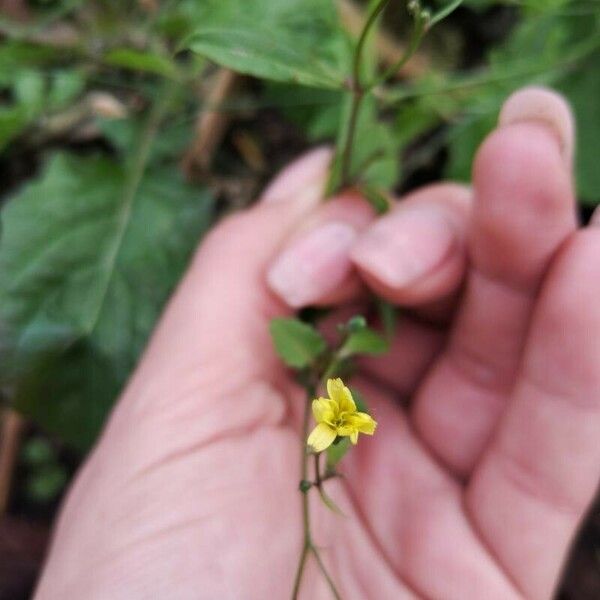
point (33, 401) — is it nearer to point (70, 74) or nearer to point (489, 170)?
point (70, 74)

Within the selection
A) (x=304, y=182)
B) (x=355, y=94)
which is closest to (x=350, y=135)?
(x=355, y=94)

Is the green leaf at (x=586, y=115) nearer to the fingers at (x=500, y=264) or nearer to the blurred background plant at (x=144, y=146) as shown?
the blurred background plant at (x=144, y=146)

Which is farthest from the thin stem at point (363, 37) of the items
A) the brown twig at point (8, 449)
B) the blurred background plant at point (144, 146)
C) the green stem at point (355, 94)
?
the brown twig at point (8, 449)

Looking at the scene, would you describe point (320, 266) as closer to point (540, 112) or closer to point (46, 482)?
point (540, 112)

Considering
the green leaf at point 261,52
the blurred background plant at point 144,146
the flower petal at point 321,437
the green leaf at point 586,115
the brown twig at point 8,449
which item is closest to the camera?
the flower petal at point 321,437

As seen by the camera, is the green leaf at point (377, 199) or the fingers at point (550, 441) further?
the green leaf at point (377, 199)

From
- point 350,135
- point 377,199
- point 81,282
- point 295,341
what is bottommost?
point 81,282
